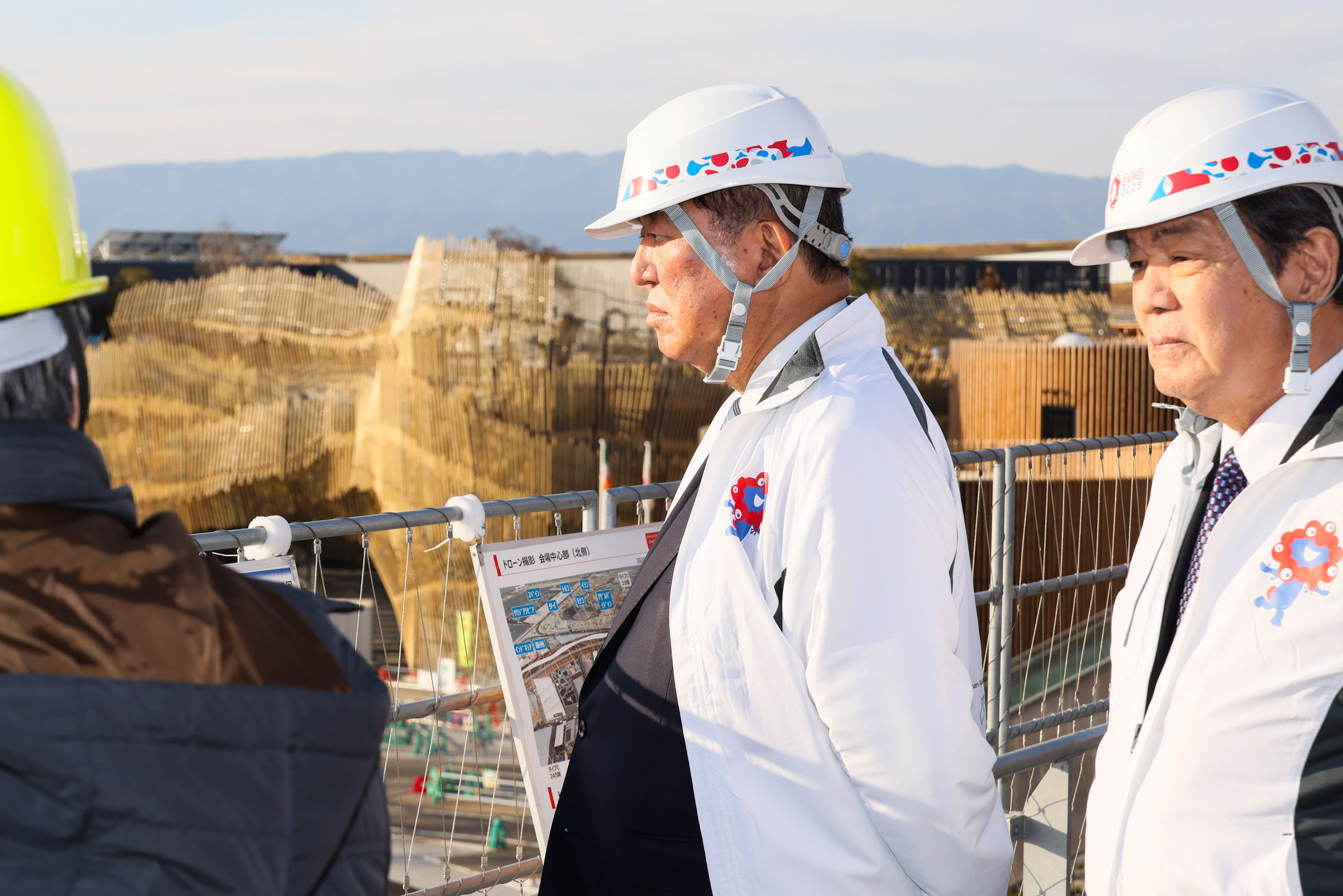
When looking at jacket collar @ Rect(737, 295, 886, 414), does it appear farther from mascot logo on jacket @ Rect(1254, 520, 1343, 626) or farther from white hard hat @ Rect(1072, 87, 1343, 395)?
mascot logo on jacket @ Rect(1254, 520, 1343, 626)

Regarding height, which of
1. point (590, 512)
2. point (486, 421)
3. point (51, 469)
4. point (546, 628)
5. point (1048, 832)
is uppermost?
point (51, 469)

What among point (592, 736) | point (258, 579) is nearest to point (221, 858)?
point (258, 579)

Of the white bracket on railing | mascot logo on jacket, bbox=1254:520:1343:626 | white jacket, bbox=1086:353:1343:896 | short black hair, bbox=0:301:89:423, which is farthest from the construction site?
short black hair, bbox=0:301:89:423

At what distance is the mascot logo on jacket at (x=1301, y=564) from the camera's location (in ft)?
5.57

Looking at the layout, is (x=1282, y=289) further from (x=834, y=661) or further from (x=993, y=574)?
(x=993, y=574)

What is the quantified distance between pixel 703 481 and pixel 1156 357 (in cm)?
77

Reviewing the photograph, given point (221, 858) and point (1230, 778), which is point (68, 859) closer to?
point (221, 858)

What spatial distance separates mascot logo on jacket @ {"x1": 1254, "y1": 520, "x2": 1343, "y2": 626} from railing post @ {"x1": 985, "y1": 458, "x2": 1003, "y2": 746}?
2067 mm

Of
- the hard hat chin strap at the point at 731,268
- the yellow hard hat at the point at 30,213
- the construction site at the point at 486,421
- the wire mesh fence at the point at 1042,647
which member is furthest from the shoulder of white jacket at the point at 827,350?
the wire mesh fence at the point at 1042,647

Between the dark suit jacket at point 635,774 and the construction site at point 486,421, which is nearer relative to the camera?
the dark suit jacket at point 635,774

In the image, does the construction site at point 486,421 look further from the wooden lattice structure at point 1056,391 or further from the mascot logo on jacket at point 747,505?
the mascot logo on jacket at point 747,505

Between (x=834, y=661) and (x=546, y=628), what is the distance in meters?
0.85

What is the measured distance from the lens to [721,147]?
212cm

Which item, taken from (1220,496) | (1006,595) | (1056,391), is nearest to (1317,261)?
(1220,496)
